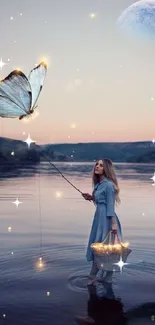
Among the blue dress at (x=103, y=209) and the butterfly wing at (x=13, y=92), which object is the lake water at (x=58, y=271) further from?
the butterfly wing at (x=13, y=92)

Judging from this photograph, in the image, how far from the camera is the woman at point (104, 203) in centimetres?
827

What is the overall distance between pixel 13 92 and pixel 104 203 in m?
2.02

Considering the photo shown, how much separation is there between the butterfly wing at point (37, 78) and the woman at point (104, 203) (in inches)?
53.8

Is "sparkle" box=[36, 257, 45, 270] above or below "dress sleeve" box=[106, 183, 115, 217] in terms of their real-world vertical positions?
below

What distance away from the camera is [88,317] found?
6.75 metres

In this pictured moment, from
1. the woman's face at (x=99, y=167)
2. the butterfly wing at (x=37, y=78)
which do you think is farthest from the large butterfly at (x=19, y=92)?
the woman's face at (x=99, y=167)

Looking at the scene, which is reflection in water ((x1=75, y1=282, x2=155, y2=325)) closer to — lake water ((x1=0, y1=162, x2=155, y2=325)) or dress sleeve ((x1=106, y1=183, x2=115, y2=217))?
lake water ((x1=0, y1=162, x2=155, y2=325))

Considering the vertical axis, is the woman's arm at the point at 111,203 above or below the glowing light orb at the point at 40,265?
above

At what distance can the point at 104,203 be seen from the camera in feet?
27.5

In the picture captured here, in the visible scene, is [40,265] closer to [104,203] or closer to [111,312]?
[104,203]

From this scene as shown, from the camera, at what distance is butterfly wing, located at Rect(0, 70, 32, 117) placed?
7.89m

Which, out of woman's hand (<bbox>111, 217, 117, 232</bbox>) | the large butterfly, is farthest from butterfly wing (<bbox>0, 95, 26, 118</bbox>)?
woman's hand (<bbox>111, 217, 117, 232</bbox>)

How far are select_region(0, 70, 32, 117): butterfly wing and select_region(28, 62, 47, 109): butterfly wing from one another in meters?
0.06

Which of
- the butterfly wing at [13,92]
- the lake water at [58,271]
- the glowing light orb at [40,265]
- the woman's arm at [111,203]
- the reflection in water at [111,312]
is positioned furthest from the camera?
the glowing light orb at [40,265]
